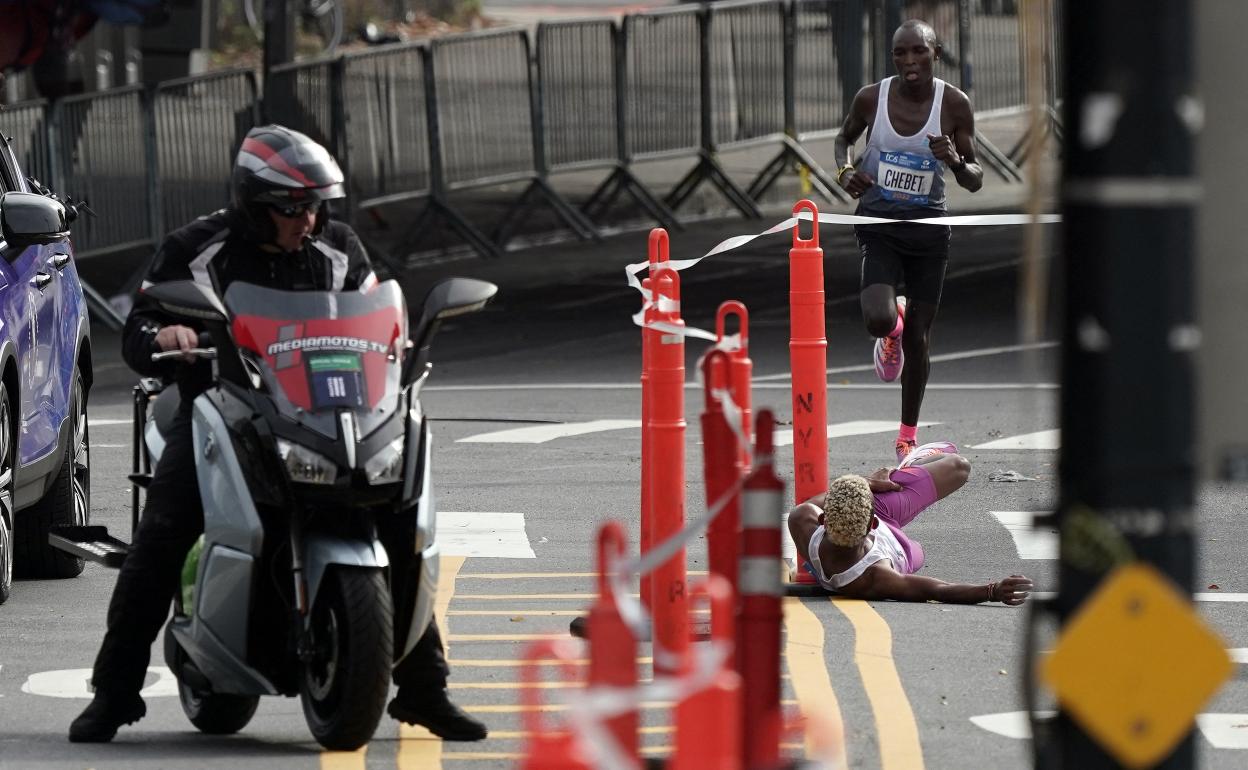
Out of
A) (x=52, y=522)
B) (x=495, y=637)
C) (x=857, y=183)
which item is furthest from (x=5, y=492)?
(x=857, y=183)

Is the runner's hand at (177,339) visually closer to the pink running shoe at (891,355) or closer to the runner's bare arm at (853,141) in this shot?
the runner's bare arm at (853,141)

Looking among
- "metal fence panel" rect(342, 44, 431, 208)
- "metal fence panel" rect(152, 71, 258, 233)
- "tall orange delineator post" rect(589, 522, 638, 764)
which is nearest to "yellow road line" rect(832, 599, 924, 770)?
"tall orange delineator post" rect(589, 522, 638, 764)

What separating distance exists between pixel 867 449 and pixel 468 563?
3742mm

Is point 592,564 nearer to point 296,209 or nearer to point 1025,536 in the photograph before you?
point 1025,536

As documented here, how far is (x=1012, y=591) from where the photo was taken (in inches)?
355

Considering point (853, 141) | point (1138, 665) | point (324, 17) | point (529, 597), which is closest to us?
point (1138, 665)

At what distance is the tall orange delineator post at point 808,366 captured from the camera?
952cm

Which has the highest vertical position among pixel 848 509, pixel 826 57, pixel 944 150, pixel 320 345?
pixel 826 57

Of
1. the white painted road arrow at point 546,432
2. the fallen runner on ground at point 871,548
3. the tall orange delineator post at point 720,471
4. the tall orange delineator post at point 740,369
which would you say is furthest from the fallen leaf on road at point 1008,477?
the tall orange delineator post at point 720,471

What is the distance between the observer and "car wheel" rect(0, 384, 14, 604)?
9.01 meters

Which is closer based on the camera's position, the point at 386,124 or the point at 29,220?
the point at 29,220

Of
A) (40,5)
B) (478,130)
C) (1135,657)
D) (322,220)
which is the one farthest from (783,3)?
(1135,657)

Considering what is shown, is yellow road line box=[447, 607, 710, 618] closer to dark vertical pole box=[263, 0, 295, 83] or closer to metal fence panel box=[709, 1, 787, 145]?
dark vertical pole box=[263, 0, 295, 83]

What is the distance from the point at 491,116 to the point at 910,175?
12.8 meters
